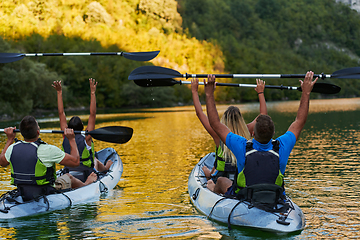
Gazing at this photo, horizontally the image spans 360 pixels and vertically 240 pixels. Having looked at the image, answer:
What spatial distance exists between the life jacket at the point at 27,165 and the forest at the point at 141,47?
94.1 feet

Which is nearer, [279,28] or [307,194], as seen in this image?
[307,194]

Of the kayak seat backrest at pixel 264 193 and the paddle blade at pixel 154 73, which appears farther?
the paddle blade at pixel 154 73

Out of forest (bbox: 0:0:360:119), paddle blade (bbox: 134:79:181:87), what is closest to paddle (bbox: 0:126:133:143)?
paddle blade (bbox: 134:79:181:87)

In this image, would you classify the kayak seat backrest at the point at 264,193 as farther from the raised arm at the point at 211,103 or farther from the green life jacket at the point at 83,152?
the green life jacket at the point at 83,152

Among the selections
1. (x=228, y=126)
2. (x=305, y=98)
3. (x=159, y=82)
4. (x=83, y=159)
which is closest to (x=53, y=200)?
(x=83, y=159)

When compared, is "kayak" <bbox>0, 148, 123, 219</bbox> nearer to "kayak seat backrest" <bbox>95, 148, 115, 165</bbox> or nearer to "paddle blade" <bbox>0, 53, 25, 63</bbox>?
"kayak seat backrest" <bbox>95, 148, 115, 165</bbox>

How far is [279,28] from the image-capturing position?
655 ft

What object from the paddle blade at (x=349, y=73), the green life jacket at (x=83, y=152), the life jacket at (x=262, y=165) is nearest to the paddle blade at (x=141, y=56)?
the green life jacket at (x=83, y=152)

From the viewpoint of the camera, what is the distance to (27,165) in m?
6.65

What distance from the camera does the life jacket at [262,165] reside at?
5.33 meters

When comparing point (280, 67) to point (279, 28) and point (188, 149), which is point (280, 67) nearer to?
point (279, 28)

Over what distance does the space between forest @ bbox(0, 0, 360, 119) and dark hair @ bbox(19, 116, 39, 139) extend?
29.0 metres

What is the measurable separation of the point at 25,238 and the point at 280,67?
469ft

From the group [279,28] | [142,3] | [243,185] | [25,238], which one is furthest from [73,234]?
[279,28]
